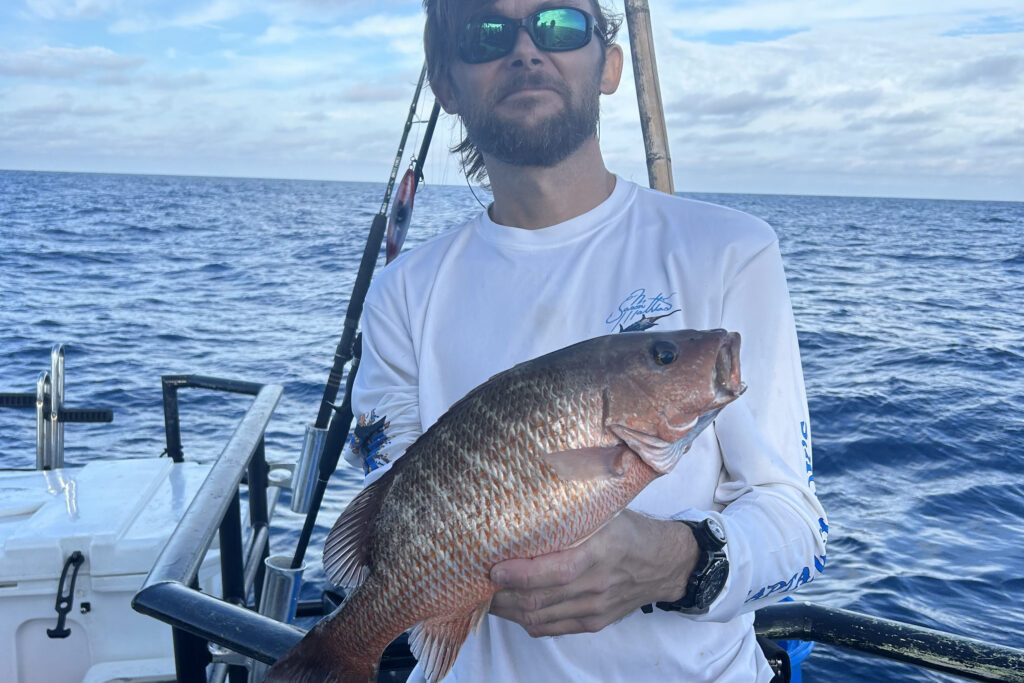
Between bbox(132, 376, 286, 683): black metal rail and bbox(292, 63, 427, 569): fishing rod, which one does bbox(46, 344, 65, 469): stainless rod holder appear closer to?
bbox(292, 63, 427, 569): fishing rod

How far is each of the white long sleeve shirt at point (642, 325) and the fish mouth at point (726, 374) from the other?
21 cm

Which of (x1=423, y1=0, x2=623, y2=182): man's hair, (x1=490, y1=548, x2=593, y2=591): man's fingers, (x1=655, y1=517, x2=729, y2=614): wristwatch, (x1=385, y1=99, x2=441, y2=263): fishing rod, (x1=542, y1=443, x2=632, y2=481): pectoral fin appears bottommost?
(x1=655, y1=517, x2=729, y2=614): wristwatch

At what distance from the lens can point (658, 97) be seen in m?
3.01

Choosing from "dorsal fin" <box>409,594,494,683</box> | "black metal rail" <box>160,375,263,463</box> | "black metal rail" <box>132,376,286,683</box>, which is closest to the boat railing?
"black metal rail" <box>132,376,286,683</box>

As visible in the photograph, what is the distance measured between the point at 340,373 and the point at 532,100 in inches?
96.9

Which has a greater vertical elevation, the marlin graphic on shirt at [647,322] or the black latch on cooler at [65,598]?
the marlin graphic on shirt at [647,322]

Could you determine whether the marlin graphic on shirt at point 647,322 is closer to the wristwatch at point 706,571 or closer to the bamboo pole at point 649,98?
the wristwatch at point 706,571

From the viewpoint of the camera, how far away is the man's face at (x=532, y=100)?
2.29 metres

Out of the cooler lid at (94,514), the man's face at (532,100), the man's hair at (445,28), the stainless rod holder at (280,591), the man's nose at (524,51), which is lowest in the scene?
the stainless rod holder at (280,591)

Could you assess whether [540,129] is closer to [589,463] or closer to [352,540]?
[589,463]

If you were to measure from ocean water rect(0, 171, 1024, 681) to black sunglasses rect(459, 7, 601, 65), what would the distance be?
16.5 feet

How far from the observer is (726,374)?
1671 mm

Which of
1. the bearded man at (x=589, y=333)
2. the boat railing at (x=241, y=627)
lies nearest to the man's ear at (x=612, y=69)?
the bearded man at (x=589, y=333)

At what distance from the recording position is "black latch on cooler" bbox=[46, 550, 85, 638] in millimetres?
3146
